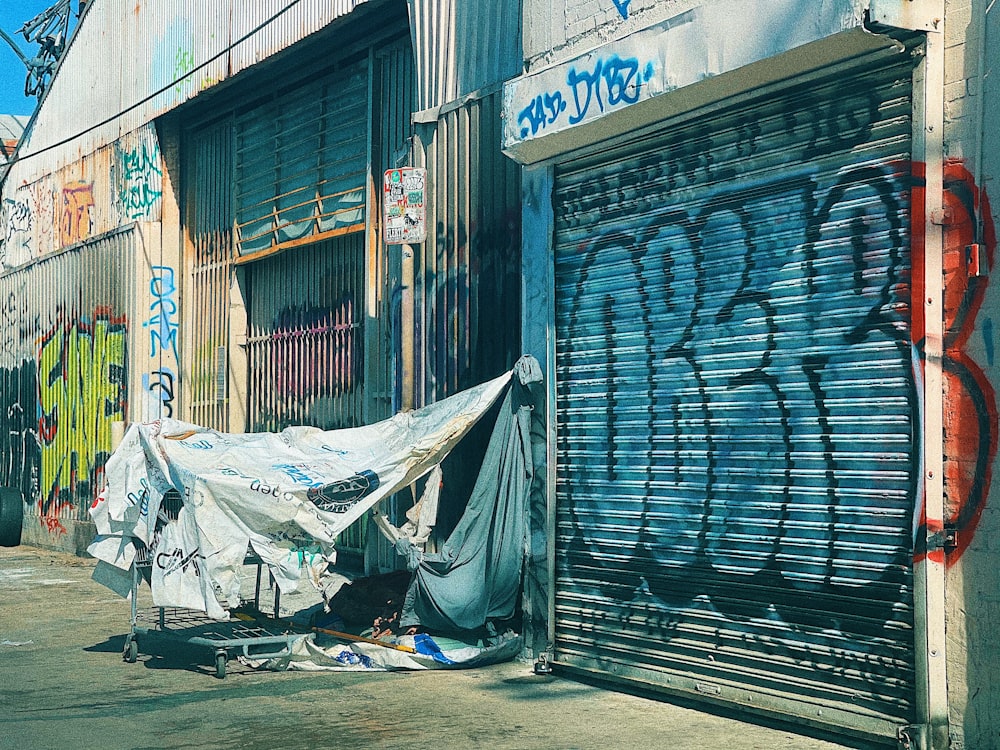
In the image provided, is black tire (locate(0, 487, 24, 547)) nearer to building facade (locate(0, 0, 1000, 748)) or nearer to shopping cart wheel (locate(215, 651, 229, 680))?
building facade (locate(0, 0, 1000, 748))

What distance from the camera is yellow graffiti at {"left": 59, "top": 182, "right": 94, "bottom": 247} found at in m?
17.4

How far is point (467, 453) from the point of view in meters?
9.21

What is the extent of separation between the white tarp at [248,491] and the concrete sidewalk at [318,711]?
1.90ft

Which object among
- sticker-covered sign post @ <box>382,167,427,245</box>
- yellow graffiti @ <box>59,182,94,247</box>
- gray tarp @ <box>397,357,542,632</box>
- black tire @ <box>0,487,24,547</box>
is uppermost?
yellow graffiti @ <box>59,182,94,247</box>

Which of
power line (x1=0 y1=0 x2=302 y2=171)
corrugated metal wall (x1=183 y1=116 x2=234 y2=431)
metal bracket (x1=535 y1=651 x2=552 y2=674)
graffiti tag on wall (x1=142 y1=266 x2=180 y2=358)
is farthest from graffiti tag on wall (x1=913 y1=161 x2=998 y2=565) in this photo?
graffiti tag on wall (x1=142 y1=266 x2=180 y2=358)

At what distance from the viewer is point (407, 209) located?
9.74 metres

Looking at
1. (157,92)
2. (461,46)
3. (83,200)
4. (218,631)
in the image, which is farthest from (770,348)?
(83,200)

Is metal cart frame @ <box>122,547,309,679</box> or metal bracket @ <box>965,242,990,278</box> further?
metal cart frame @ <box>122,547,309,679</box>

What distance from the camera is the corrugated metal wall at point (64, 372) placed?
52.9ft

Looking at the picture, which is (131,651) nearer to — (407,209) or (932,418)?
(407,209)

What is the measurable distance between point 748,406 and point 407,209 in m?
3.87

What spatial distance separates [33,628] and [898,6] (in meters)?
8.15

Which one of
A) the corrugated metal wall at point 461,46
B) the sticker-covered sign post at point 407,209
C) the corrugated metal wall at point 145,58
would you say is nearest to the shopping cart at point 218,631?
the sticker-covered sign post at point 407,209

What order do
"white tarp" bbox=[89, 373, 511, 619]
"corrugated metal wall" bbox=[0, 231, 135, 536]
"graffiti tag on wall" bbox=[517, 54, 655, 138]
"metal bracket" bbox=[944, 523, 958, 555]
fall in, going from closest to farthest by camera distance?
"metal bracket" bbox=[944, 523, 958, 555], "graffiti tag on wall" bbox=[517, 54, 655, 138], "white tarp" bbox=[89, 373, 511, 619], "corrugated metal wall" bbox=[0, 231, 135, 536]
